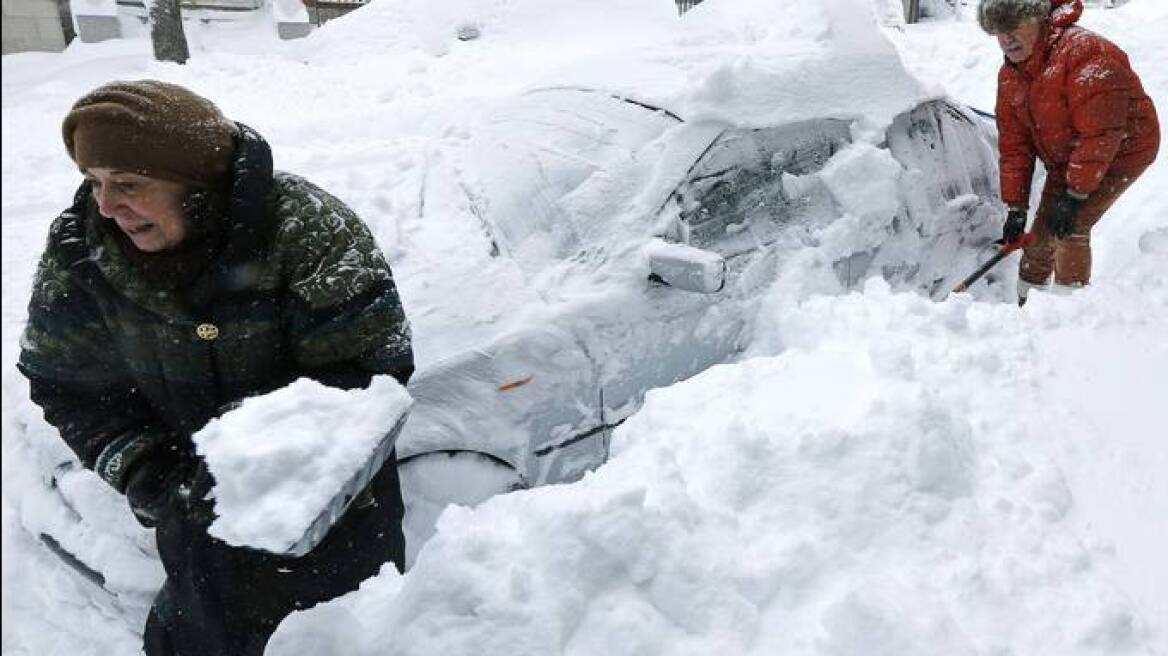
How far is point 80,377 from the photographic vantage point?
2012 millimetres

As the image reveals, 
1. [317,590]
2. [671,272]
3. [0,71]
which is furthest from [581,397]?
[0,71]

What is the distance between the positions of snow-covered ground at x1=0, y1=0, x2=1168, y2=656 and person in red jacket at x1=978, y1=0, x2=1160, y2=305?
37cm

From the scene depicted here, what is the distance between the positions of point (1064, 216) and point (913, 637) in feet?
10.8

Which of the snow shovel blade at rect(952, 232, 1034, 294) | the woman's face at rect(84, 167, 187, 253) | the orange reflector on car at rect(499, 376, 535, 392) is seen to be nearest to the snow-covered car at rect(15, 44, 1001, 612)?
the orange reflector on car at rect(499, 376, 535, 392)

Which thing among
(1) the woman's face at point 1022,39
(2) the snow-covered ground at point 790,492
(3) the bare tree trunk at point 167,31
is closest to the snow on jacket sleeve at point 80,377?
(2) the snow-covered ground at point 790,492

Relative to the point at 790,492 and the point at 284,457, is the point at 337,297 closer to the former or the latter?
the point at 284,457

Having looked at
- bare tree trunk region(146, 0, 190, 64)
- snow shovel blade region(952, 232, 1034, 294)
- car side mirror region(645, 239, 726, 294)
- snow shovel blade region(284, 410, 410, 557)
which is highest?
snow shovel blade region(284, 410, 410, 557)

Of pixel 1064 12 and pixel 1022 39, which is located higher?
pixel 1064 12

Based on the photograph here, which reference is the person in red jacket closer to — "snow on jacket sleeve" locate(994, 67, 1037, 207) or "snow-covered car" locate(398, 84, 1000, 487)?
"snow on jacket sleeve" locate(994, 67, 1037, 207)

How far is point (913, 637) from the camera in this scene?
1.52 meters

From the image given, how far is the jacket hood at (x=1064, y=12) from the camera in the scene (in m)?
3.79

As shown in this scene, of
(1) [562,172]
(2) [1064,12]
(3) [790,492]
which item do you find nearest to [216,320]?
(3) [790,492]

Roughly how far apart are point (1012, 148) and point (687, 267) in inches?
100

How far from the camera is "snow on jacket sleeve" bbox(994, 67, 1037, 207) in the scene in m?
4.24
